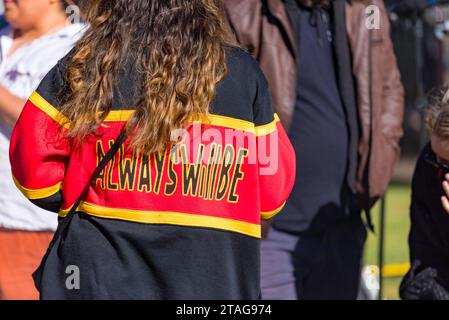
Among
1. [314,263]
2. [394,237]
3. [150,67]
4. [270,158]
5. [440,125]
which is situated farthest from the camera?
[394,237]

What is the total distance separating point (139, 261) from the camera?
2492 millimetres

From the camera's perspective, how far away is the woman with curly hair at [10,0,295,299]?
2.47 metres

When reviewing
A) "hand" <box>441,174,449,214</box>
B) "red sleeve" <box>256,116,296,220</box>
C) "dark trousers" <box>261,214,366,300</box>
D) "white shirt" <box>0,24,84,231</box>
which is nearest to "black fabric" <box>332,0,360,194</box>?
"dark trousers" <box>261,214,366,300</box>

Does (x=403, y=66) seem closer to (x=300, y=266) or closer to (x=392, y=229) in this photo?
(x=392, y=229)

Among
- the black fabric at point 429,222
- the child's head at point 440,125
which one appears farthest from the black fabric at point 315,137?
the child's head at point 440,125

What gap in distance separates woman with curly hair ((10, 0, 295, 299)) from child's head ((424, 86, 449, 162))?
78 cm

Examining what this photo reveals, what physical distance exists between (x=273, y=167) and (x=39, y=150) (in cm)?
69

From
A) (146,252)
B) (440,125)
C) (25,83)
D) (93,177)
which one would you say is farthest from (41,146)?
(440,125)

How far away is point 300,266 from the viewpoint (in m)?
3.69

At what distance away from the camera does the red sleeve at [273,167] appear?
260 centimetres

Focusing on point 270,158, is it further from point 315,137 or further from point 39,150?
point 315,137

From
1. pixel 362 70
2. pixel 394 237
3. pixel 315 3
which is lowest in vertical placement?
pixel 394 237

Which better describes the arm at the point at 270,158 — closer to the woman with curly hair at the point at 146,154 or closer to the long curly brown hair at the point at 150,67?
the woman with curly hair at the point at 146,154

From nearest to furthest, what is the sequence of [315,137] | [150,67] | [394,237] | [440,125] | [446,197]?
[150,67] < [440,125] < [446,197] < [315,137] < [394,237]
